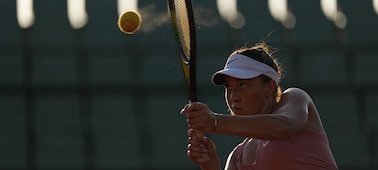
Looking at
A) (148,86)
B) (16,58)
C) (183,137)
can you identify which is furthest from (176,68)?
(16,58)

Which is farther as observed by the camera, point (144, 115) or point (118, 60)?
point (118, 60)

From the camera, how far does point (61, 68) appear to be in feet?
37.1

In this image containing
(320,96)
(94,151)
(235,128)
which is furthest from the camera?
(320,96)

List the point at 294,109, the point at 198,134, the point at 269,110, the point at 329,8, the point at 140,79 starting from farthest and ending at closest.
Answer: the point at 329,8
the point at 140,79
the point at 269,110
the point at 294,109
the point at 198,134

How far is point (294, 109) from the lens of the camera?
3811mm

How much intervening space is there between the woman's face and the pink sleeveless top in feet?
0.56

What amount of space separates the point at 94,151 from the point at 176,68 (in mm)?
1584

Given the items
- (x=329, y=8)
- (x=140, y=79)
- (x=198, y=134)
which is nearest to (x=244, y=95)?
(x=198, y=134)

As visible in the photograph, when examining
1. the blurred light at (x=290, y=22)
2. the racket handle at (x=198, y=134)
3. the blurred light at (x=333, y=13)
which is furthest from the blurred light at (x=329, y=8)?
the racket handle at (x=198, y=134)

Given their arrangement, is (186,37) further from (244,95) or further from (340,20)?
(340,20)

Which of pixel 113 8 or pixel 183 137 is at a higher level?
pixel 113 8

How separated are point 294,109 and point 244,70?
271mm

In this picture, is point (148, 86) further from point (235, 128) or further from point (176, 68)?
point (235, 128)

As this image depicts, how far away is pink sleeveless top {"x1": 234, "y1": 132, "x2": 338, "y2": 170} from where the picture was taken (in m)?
3.92
